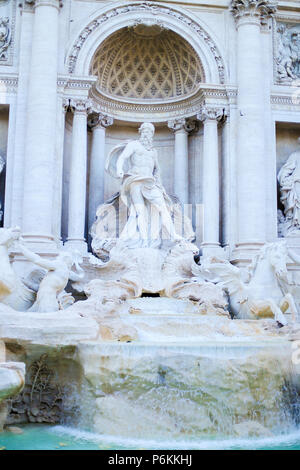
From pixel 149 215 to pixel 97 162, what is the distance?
8.21 ft

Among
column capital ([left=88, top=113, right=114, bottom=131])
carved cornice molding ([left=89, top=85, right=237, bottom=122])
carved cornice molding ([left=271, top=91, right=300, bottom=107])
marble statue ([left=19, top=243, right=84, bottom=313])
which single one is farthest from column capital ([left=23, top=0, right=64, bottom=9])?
marble statue ([left=19, top=243, right=84, bottom=313])

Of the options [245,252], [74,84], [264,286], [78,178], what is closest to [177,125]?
[74,84]

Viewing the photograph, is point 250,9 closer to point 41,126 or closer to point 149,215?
point 149,215

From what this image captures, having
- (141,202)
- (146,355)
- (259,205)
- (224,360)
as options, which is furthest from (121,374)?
(259,205)

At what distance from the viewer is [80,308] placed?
36.6ft

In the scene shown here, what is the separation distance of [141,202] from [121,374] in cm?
660

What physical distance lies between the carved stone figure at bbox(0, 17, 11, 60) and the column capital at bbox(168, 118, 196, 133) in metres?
4.66

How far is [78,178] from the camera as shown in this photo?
49.3 ft

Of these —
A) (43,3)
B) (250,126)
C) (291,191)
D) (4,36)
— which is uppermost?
(43,3)

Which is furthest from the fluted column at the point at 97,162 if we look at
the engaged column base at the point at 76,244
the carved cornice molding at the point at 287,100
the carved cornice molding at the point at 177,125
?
the carved cornice molding at the point at 287,100

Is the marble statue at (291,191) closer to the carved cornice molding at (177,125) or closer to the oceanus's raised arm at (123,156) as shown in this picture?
the carved cornice molding at (177,125)

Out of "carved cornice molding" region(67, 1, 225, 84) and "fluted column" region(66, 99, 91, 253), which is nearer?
"fluted column" region(66, 99, 91, 253)

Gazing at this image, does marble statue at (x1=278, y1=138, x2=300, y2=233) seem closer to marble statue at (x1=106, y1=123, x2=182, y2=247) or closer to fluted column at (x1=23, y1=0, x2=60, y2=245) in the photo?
marble statue at (x1=106, y1=123, x2=182, y2=247)

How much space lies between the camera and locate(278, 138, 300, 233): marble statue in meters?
15.7
